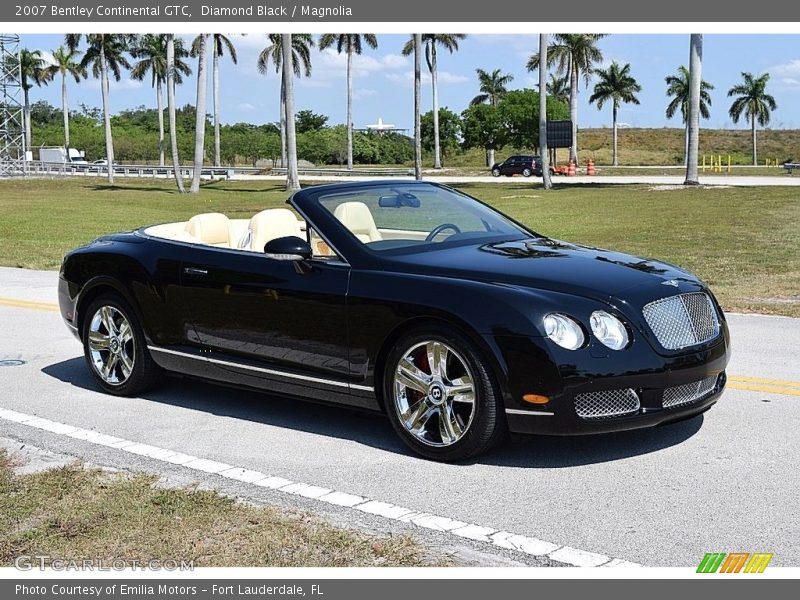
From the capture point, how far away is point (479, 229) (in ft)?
23.6

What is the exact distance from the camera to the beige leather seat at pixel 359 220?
6750mm

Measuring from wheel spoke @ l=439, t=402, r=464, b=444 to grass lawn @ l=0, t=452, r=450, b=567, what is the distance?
1112 mm

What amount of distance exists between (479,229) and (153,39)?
74921 millimetres

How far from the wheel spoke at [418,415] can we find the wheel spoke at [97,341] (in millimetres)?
2836

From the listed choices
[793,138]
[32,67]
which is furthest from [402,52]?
[793,138]

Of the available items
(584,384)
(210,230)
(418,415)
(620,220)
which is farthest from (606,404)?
(620,220)

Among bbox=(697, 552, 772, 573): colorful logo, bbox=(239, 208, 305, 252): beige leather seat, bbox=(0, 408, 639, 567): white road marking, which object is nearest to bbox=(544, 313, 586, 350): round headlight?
bbox=(0, 408, 639, 567): white road marking

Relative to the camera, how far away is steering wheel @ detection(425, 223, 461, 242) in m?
6.88

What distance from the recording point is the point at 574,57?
294 feet

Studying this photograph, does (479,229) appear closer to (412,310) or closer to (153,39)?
(412,310)

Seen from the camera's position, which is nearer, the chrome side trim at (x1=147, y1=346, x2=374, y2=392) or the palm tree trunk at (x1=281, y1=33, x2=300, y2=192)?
the chrome side trim at (x1=147, y1=346, x2=374, y2=392)

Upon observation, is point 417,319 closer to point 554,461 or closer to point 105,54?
point 554,461

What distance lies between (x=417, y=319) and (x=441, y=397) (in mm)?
446

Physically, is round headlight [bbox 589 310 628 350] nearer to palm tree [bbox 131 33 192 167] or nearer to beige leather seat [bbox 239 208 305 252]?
beige leather seat [bbox 239 208 305 252]
